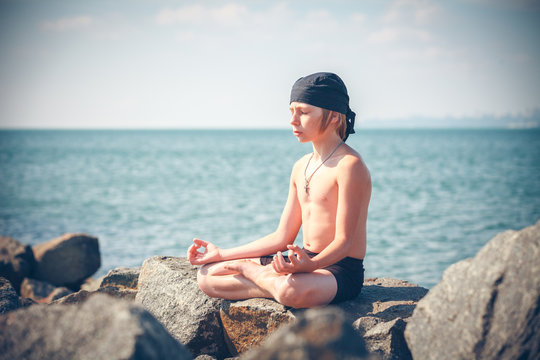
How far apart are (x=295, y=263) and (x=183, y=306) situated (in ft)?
4.02

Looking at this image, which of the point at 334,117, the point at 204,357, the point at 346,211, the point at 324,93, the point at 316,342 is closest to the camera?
the point at 316,342

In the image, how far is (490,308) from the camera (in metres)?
2.32

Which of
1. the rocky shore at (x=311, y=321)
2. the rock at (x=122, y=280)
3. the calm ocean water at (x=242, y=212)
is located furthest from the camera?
the calm ocean water at (x=242, y=212)

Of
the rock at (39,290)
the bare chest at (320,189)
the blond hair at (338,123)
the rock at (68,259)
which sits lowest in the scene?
the rock at (39,290)

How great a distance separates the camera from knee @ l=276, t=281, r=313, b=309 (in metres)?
3.13

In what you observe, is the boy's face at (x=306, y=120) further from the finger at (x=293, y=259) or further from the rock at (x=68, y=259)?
the rock at (x=68, y=259)

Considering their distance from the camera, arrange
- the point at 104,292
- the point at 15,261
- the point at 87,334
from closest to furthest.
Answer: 1. the point at 87,334
2. the point at 104,292
3. the point at 15,261

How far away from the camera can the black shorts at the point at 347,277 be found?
336cm

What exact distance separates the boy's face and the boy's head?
0.04 m

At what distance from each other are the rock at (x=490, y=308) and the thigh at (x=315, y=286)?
776 millimetres

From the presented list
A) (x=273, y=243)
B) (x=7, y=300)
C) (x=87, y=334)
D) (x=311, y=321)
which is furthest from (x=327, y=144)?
(x=7, y=300)

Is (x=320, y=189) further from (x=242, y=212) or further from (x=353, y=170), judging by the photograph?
(x=242, y=212)

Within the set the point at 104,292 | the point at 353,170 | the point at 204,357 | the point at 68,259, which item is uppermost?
the point at 353,170

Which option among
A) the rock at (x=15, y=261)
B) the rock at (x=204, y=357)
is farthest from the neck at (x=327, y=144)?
the rock at (x=15, y=261)
